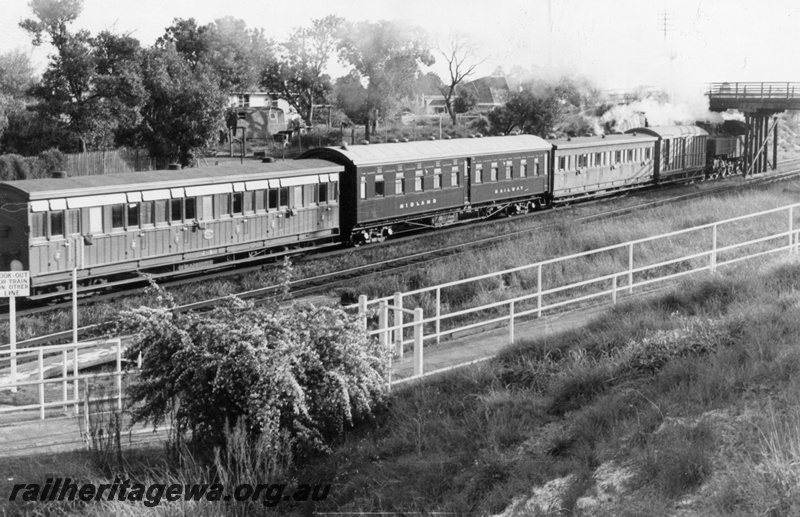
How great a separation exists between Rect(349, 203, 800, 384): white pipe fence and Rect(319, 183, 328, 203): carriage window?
515 cm

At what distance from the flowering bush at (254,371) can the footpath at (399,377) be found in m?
0.69

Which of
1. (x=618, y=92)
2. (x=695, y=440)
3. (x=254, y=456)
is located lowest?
(x=254, y=456)

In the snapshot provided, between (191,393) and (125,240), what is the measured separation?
1120 centimetres

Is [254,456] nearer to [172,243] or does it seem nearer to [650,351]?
[650,351]

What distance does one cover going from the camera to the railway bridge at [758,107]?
4316cm

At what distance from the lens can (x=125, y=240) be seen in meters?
19.0

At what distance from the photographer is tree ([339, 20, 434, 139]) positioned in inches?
1928

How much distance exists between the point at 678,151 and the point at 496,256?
2299 cm

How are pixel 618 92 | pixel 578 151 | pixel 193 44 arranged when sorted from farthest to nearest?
1. pixel 618 92
2. pixel 193 44
3. pixel 578 151

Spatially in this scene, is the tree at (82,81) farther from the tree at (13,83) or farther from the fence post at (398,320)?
the fence post at (398,320)

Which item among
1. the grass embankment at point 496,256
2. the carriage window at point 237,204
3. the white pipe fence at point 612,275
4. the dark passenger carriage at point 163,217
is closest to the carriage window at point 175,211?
the dark passenger carriage at point 163,217

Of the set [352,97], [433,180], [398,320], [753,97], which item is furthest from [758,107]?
[398,320]

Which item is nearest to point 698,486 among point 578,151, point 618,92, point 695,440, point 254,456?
point 695,440

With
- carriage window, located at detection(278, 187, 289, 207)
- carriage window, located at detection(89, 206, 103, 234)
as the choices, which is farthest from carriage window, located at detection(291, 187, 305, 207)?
carriage window, located at detection(89, 206, 103, 234)
